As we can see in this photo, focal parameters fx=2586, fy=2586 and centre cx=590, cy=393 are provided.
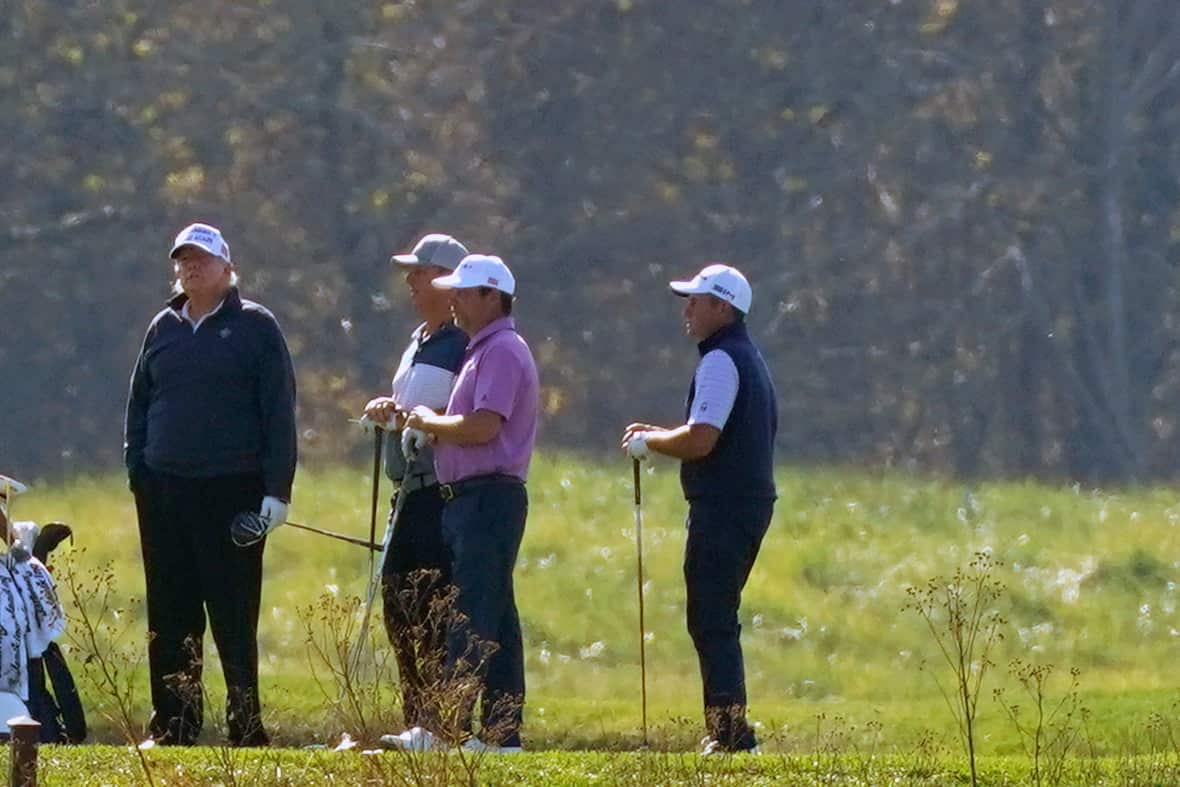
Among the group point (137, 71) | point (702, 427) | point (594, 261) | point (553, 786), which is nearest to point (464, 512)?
point (702, 427)

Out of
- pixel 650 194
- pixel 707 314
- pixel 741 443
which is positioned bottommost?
pixel 741 443

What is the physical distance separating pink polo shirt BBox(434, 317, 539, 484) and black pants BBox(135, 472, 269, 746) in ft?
3.10

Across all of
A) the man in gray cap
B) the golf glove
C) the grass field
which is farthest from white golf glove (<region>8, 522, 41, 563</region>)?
the grass field

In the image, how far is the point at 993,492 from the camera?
2253cm

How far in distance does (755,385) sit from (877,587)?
9.78 metres

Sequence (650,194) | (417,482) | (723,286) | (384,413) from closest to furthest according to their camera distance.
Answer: (723,286), (384,413), (417,482), (650,194)

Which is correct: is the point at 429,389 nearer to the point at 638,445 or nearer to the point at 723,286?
the point at 638,445

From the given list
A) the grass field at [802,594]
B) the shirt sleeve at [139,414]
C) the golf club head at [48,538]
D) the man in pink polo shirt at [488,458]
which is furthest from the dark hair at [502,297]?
the grass field at [802,594]

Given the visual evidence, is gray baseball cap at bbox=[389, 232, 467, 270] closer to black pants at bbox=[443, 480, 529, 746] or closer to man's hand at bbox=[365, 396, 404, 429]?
man's hand at bbox=[365, 396, 404, 429]

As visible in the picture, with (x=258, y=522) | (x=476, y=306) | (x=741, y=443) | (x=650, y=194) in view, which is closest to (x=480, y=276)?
(x=476, y=306)

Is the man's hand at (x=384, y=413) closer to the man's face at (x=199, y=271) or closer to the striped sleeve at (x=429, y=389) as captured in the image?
the striped sleeve at (x=429, y=389)

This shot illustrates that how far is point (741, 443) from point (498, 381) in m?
0.93

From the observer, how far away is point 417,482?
9.78 m

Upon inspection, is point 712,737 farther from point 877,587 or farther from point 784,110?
point 784,110
